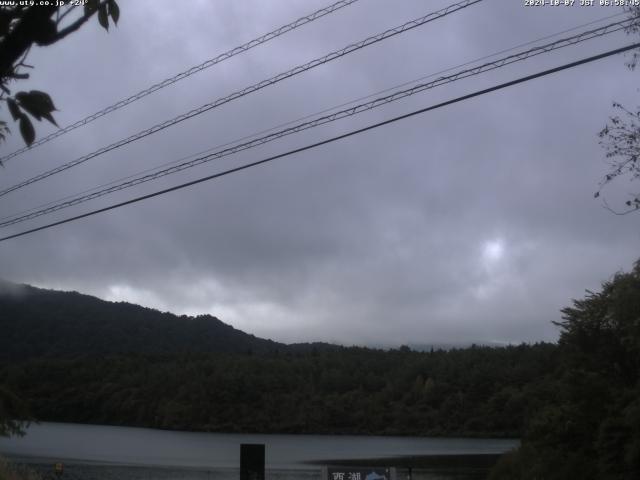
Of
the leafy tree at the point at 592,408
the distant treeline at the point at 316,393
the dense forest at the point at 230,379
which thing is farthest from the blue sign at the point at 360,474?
the distant treeline at the point at 316,393

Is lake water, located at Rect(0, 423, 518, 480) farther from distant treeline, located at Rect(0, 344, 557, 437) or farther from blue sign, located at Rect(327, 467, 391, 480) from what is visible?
blue sign, located at Rect(327, 467, 391, 480)

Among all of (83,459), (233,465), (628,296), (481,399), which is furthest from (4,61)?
(481,399)

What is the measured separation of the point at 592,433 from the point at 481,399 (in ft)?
248

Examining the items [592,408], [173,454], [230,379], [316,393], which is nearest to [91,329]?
[173,454]

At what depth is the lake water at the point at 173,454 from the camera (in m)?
41.4

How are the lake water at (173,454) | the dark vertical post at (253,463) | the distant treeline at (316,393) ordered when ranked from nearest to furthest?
the dark vertical post at (253,463)
the lake water at (173,454)
the distant treeline at (316,393)

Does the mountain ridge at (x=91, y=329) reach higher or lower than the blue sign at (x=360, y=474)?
higher

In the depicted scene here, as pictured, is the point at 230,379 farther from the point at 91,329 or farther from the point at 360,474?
the point at 360,474

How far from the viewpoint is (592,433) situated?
75.3 ft

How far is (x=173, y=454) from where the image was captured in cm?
6359

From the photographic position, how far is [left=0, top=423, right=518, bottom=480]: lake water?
136 feet

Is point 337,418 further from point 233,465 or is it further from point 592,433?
point 592,433

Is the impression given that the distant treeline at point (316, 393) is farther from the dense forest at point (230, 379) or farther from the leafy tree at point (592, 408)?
the leafy tree at point (592, 408)

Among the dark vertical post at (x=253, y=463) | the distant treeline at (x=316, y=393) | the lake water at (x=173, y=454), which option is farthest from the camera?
the distant treeline at (x=316, y=393)
